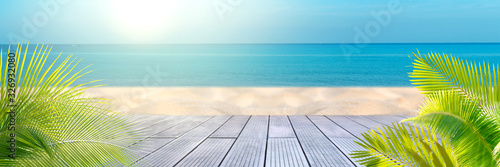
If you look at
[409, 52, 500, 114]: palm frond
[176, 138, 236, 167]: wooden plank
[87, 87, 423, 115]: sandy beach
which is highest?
[87, 87, 423, 115]: sandy beach

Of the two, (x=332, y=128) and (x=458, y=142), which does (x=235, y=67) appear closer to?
(x=332, y=128)

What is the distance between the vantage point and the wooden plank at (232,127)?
3059mm

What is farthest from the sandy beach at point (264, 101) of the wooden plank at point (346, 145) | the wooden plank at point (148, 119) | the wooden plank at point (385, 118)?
the wooden plank at point (346, 145)

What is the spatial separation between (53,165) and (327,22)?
3109 centimetres

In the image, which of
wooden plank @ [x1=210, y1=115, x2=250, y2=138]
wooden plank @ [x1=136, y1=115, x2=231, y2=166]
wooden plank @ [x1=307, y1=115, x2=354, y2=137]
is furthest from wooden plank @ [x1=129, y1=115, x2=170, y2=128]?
wooden plank @ [x1=307, y1=115, x2=354, y2=137]

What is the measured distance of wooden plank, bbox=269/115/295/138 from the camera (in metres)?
3.03

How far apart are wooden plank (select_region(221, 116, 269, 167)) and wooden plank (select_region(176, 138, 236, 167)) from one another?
0.05 metres

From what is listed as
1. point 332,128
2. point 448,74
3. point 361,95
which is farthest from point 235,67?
point 448,74

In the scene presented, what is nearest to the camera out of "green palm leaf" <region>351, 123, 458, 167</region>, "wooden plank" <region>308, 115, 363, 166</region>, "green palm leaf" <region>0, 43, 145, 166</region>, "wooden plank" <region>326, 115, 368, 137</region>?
"green palm leaf" <region>0, 43, 145, 166</region>

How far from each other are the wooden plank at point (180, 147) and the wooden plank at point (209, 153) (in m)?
0.05

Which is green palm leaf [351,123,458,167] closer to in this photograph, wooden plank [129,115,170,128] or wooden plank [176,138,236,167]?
wooden plank [176,138,236,167]

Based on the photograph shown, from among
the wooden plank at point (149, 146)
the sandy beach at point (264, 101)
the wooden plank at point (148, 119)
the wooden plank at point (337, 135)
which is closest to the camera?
the wooden plank at point (149, 146)

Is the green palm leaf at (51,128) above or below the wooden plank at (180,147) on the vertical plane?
below

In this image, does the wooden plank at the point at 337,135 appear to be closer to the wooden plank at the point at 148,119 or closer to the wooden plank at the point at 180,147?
the wooden plank at the point at 180,147
